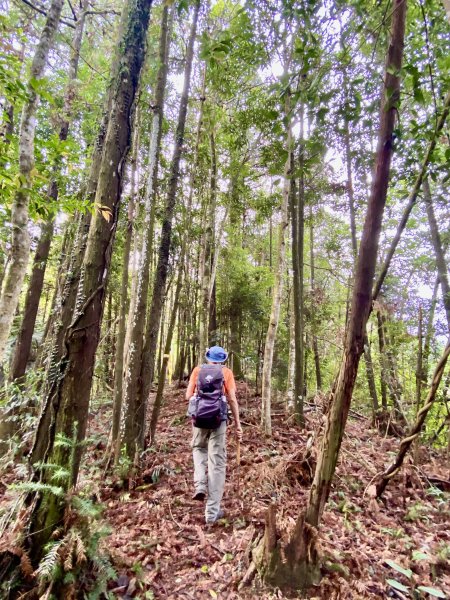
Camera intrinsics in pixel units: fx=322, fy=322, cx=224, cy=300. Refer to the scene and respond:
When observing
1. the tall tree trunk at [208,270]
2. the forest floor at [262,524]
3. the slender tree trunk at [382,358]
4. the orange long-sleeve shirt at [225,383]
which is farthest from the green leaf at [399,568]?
the tall tree trunk at [208,270]

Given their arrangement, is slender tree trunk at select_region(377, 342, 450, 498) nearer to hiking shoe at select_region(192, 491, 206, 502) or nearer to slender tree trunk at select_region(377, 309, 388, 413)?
hiking shoe at select_region(192, 491, 206, 502)

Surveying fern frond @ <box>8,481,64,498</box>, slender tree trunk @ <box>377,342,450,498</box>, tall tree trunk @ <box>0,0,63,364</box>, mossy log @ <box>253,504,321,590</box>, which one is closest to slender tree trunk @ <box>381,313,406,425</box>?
slender tree trunk @ <box>377,342,450,498</box>

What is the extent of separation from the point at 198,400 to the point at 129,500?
1.62 m

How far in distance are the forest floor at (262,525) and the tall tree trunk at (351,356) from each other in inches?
6.3

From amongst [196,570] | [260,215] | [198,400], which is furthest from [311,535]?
[260,215]

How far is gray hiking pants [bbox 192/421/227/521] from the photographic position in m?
3.83

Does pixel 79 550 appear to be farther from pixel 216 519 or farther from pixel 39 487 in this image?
pixel 216 519

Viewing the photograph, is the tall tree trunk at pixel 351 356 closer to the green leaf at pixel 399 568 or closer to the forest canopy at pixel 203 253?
the forest canopy at pixel 203 253

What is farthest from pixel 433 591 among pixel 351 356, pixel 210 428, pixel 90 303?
pixel 90 303

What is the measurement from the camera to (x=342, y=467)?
513 centimetres

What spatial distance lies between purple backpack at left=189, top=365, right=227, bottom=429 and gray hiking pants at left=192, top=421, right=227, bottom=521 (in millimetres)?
161

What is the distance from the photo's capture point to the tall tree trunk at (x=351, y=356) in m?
2.13

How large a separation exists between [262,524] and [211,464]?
0.85 meters

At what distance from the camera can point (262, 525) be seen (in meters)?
3.52
